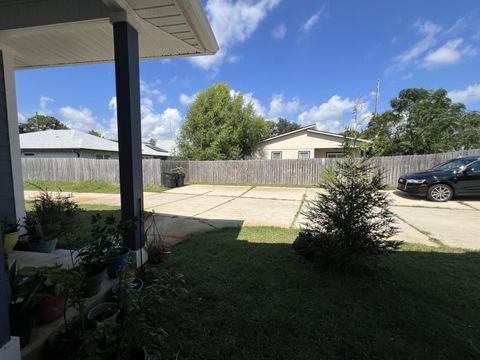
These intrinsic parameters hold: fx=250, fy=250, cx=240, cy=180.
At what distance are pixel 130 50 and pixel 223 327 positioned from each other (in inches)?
112

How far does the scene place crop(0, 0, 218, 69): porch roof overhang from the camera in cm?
269

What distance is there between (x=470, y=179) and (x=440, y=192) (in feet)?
2.92

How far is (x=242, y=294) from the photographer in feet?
8.48

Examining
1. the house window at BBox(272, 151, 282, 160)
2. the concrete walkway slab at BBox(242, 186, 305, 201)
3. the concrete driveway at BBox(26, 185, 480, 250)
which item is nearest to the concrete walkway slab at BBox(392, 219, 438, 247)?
the concrete driveway at BBox(26, 185, 480, 250)

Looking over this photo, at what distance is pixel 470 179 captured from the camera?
25.0 ft

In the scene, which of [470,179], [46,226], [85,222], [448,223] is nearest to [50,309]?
[46,226]

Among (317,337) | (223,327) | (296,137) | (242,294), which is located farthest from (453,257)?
(296,137)

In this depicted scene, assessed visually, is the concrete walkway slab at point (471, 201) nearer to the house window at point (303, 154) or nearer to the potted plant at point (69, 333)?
the potted plant at point (69, 333)

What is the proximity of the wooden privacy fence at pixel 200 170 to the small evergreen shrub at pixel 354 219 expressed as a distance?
1008 centimetres

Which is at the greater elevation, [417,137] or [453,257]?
[417,137]

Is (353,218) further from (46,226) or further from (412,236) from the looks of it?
(46,226)

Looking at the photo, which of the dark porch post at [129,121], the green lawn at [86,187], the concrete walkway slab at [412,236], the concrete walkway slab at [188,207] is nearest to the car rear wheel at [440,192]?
the concrete walkway slab at [412,236]

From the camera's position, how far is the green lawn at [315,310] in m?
1.87

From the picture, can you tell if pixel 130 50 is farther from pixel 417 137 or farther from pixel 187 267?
pixel 417 137
